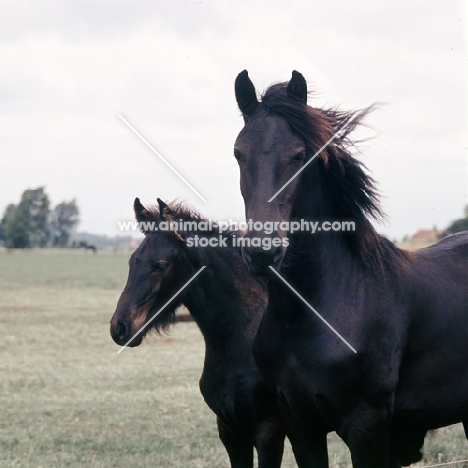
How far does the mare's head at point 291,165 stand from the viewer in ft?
11.4

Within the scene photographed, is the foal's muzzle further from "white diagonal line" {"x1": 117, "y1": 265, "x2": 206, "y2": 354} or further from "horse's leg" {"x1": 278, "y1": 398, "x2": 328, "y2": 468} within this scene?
"horse's leg" {"x1": 278, "y1": 398, "x2": 328, "y2": 468}

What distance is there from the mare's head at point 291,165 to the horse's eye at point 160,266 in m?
1.56

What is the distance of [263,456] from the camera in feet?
15.7

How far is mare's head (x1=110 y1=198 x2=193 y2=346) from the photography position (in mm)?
5031

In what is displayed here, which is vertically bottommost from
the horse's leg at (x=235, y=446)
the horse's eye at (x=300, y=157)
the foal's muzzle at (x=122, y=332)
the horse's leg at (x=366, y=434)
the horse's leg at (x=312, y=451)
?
the horse's leg at (x=235, y=446)

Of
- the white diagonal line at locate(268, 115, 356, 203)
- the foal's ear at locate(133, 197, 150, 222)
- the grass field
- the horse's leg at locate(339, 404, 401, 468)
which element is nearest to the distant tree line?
the grass field

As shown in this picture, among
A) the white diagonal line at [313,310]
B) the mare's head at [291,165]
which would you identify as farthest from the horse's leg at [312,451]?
the mare's head at [291,165]

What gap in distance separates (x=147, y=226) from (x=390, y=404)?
2285 millimetres

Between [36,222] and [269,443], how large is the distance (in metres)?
5.22

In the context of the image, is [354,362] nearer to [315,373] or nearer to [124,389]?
[315,373]

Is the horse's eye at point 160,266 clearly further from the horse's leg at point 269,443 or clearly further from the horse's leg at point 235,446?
the horse's leg at point 269,443

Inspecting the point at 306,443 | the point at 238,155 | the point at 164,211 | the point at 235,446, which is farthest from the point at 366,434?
the point at 164,211

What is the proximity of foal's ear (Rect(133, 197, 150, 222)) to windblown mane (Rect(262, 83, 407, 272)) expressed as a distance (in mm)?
1781

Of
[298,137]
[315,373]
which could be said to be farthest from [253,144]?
[315,373]
